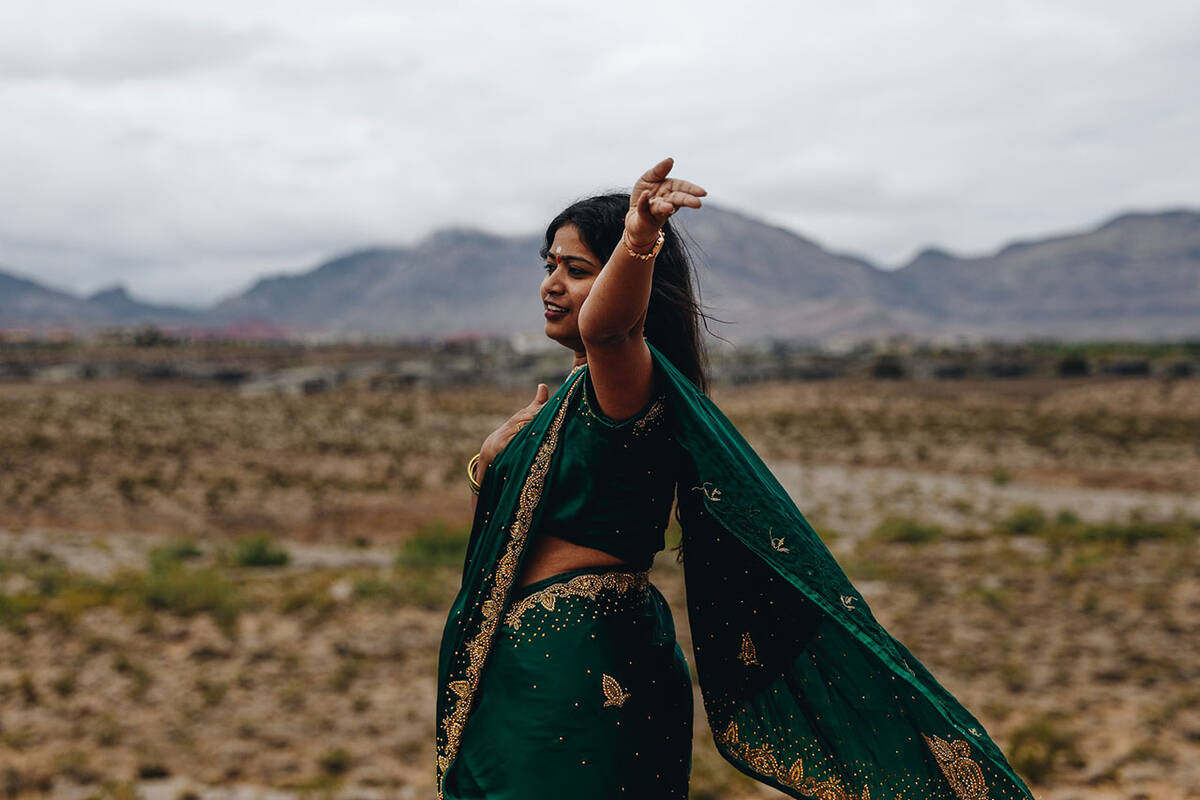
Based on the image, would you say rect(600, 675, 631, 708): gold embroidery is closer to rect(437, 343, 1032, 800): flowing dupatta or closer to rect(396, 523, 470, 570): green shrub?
rect(437, 343, 1032, 800): flowing dupatta

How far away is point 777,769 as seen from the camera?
247cm

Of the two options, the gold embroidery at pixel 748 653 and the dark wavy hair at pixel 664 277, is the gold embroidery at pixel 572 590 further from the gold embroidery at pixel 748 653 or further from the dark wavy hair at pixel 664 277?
the dark wavy hair at pixel 664 277

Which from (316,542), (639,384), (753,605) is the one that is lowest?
(316,542)

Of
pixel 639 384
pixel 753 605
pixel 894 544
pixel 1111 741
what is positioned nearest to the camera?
pixel 639 384

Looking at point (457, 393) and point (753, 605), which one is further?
point (457, 393)

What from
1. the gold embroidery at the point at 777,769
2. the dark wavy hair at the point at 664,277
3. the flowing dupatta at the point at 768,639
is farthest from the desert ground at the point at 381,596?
the dark wavy hair at the point at 664,277

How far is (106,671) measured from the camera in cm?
812

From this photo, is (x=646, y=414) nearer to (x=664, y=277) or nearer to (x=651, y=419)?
(x=651, y=419)

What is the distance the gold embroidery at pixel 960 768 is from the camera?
219 centimetres

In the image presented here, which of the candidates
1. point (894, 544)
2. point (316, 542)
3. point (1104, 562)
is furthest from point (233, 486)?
point (1104, 562)

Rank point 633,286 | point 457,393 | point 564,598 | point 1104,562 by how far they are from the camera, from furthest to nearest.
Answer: point 457,393
point 1104,562
point 564,598
point 633,286

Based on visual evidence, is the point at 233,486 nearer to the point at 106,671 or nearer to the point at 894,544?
the point at 106,671

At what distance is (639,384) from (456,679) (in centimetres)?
89

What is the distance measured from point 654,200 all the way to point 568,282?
52 cm
